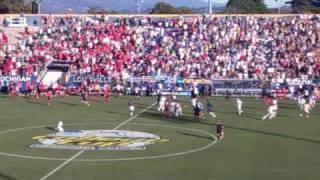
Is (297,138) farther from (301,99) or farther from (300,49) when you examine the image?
(300,49)

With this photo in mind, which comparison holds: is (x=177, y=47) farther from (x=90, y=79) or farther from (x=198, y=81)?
(x=90, y=79)

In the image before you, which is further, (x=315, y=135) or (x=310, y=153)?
(x=315, y=135)

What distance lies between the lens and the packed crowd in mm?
50781

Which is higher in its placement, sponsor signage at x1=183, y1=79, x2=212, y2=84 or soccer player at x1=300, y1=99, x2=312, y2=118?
sponsor signage at x1=183, y1=79, x2=212, y2=84

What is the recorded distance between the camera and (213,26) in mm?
56719

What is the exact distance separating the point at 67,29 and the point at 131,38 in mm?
5730

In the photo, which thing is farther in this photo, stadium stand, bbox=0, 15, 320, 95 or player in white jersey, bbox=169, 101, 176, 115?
stadium stand, bbox=0, 15, 320, 95

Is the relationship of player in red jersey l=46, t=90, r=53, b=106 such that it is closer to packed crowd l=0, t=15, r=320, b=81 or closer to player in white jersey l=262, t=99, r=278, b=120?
packed crowd l=0, t=15, r=320, b=81

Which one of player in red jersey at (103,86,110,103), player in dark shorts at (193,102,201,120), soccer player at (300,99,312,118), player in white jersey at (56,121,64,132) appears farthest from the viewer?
player in red jersey at (103,86,110,103)

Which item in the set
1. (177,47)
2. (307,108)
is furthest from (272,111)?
(177,47)

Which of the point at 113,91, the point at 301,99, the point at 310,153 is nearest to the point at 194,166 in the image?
the point at 310,153

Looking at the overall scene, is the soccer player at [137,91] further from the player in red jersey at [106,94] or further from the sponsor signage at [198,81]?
the sponsor signage at [198,81]

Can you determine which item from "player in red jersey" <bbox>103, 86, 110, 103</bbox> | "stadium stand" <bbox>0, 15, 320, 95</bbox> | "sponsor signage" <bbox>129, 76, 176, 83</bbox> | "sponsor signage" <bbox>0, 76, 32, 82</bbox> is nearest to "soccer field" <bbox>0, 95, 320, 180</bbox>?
"player in red jersey" <bbox>103, 86, 110, 103</bbox>

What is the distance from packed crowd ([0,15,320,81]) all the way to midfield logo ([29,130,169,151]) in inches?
786
